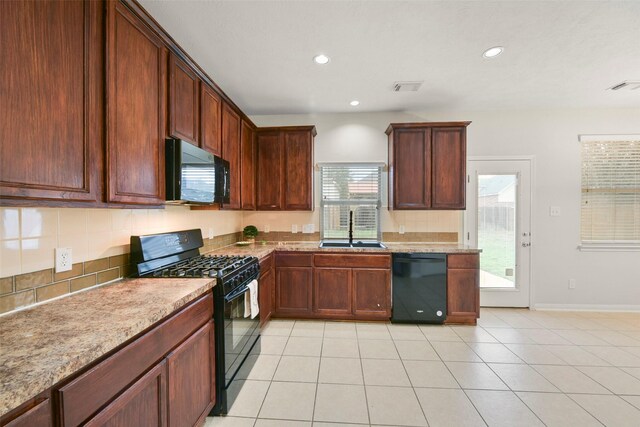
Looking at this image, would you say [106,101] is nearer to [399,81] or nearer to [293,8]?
[293,8]

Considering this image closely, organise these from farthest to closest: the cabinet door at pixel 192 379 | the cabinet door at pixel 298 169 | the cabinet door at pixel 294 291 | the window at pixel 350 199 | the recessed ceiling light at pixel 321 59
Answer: the window at pixel 350 199, the cabinet door at pixel 298 169, the cabinet door at pixel 294 291, the recessed ceiling light at pixel 321 59, the cabinet door at pixel 192 379

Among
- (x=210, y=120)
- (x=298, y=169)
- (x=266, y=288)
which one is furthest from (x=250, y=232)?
(x=210, y=120)

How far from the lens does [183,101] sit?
2.02m

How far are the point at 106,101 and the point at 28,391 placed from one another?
4.07 ft

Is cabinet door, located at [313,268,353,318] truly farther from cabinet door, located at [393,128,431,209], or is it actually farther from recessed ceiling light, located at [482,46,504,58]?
recessed ceiling light, located at [482,46,504,58]

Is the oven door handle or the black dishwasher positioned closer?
the oven door handle

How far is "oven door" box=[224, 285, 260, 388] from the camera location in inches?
72.1

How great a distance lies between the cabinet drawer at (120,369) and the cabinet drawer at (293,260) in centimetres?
178

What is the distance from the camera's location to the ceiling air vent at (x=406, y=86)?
2920mm

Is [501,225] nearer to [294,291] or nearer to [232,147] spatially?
[294,291]

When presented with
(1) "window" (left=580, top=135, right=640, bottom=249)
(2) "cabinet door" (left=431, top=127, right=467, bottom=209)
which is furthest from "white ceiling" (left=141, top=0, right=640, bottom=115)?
(1) "window" (left=580, top=135, right=640, bottom=249)

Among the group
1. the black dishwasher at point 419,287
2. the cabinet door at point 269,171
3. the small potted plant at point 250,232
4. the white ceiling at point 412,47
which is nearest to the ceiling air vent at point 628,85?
the white ceiling at point 412,47

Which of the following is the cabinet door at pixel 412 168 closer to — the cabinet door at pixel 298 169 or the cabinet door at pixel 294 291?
the cabinet door at pixel 298 169

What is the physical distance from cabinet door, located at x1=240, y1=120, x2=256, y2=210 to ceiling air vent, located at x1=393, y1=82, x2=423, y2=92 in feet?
5.92
